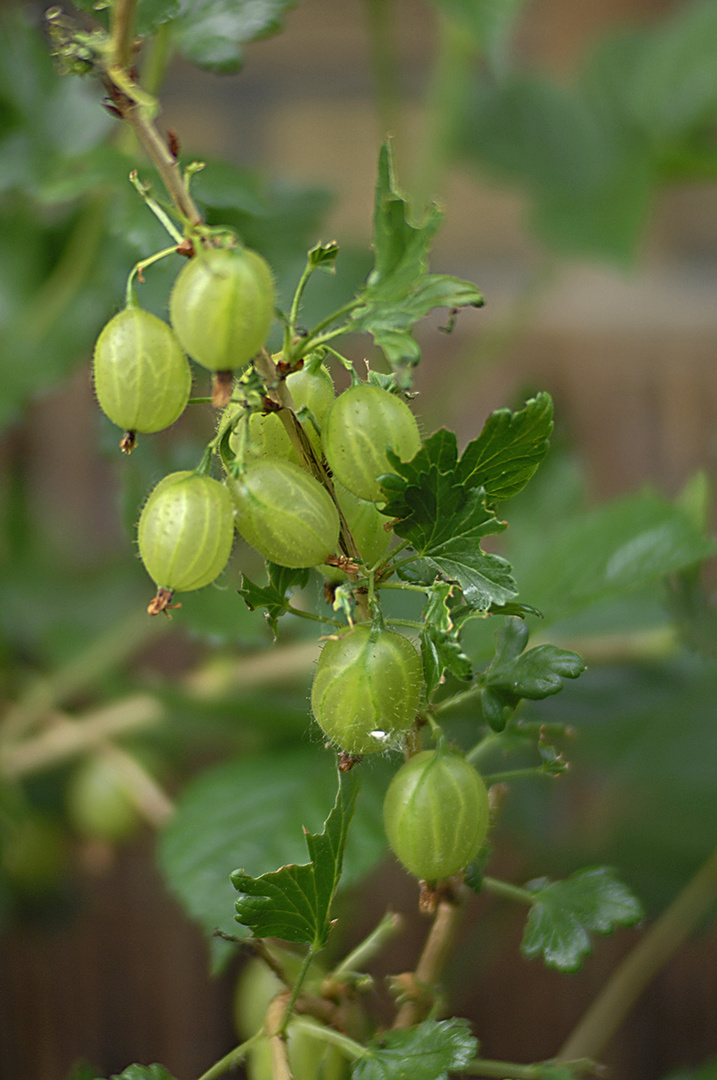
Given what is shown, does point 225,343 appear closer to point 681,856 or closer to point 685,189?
point 681,856

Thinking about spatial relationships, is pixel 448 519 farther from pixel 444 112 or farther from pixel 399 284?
pixel 444 112

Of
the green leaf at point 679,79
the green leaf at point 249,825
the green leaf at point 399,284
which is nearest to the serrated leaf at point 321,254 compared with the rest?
the green leaf at point 399,284

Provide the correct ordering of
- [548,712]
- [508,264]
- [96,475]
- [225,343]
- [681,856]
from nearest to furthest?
1. [225,343]
2. [548,712]
3. [681,856]
4. [96,475]
5. [508,264]

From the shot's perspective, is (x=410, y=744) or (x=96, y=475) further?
(x=96, y=475)

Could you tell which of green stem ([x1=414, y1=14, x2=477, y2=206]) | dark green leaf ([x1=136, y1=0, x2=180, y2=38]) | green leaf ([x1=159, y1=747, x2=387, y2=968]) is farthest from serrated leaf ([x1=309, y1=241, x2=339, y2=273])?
green stem ([x1=414, y1=14, x2=477, y2=206])

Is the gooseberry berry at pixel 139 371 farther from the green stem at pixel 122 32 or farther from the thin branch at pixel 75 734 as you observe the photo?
the thin branch at pixel 75 734

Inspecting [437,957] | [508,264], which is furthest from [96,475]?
[437,957]

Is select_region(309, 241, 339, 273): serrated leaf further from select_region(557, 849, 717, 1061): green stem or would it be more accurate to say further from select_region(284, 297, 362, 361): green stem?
select_region(557, 849, 717, 1061): green stem
